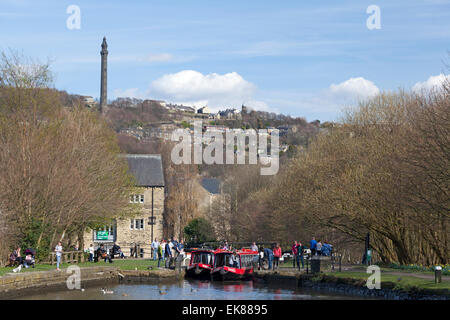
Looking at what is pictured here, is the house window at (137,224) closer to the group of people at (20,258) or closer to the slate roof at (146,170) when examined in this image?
the slate roof at (146,170)

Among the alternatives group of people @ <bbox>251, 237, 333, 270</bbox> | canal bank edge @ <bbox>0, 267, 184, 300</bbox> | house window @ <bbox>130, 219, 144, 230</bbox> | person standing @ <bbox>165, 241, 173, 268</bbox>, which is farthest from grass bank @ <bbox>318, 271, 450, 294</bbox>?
house window @ <bbox>130, 219, 144, 230</bbox>

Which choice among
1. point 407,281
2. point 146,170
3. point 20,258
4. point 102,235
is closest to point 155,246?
point 20,258

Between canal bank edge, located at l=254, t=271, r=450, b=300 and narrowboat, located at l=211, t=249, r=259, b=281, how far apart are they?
2.58 feet

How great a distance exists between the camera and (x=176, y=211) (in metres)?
82.2

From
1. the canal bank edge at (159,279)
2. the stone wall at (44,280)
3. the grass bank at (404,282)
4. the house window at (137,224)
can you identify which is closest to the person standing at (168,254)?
the canal bank edge at (159,279)

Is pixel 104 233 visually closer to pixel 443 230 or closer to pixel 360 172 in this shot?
pixel 360 172

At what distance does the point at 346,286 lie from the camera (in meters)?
34.5

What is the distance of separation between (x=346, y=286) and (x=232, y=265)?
1067 centimetres

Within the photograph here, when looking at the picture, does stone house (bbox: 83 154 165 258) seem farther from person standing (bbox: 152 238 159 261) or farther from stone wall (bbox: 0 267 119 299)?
stone wall (bbox: 0 267 119 299)

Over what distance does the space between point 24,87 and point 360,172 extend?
24643mm

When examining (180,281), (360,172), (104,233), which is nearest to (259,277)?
(180,281)

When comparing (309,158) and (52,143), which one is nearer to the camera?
(52,143)

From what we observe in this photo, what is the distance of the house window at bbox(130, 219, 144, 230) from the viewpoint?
252 ft

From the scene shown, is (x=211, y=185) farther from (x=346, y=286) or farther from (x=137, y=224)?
(x=346, y=286)
